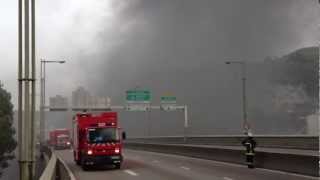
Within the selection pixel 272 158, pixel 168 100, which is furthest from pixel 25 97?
pixel 168 100

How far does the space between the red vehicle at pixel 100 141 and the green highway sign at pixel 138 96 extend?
193 ft

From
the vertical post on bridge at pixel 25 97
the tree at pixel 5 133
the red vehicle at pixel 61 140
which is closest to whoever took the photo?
the vertical post on bridge at pixel 25 97

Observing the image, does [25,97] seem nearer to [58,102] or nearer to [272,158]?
[272,158]

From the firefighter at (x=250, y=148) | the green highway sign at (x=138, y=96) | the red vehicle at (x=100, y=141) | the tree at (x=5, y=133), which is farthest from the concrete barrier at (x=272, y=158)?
the tree at (x=5, y=133)

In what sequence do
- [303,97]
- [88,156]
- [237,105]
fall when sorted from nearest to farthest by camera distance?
[88,156] < [303,97] < [237,105]

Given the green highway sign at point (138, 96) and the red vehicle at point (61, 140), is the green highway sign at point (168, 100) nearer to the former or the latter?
the green highway sign at point (138, 96)

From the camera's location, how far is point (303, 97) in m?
116

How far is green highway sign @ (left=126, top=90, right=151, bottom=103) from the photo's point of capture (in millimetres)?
94500

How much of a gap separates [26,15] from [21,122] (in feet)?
9.72

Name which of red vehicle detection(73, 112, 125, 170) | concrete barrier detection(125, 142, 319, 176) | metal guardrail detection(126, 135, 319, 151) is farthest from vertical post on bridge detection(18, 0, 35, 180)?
metal guardrail detection(126, 135, 319, 151)

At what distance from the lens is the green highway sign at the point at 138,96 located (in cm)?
9450

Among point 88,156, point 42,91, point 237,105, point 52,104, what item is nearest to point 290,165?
point 88,156

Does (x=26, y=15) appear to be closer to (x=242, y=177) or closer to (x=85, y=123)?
(x=242, y=177)

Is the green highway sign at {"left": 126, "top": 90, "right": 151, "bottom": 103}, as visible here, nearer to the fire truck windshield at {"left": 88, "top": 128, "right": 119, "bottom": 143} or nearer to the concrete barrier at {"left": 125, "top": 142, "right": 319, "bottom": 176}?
the concrete barrier at {"left": 125, "top": 142, "right": 319, "bottom": 176}
